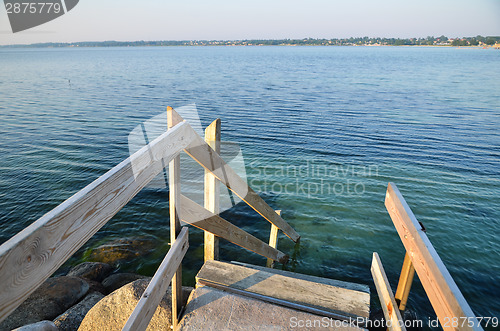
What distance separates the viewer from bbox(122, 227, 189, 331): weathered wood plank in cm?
213

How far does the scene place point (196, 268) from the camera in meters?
7.36

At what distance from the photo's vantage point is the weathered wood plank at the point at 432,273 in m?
1.49

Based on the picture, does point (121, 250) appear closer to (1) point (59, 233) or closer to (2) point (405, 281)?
(2) point (405, 281)

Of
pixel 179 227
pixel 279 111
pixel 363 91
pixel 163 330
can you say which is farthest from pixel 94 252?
pixel 363 91

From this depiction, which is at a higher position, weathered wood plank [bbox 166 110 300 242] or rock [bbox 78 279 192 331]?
weathered wood plank [bbox 166 110 300 242]

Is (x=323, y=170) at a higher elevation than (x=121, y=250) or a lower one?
higher

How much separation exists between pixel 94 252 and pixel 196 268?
2.60 meters

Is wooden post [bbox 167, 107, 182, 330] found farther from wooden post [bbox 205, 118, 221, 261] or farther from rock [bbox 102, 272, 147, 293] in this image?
rock [bbox 102, 272, 147, 293]

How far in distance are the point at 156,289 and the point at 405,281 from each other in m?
1.90

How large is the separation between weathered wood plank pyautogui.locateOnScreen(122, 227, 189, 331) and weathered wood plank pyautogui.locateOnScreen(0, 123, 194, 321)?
0.85 meters

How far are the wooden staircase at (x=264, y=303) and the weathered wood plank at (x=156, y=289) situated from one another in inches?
23.7

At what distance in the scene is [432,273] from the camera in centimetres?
177

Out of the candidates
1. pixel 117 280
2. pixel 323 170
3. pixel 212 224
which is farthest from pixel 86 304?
pixel 323 170

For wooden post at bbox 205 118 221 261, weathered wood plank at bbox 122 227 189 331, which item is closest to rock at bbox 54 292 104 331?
wooden post at bbox 205 118 221 261
